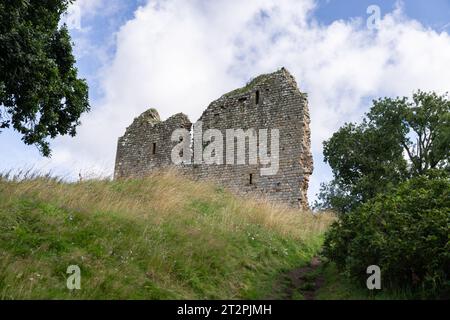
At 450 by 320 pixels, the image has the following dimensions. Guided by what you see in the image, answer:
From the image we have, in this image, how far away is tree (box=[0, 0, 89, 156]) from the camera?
9.95 m

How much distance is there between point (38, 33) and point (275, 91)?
454 inches

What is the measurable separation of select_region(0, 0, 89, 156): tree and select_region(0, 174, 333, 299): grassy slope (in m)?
2.36

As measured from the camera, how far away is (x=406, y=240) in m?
7.41

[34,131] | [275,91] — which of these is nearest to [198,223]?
[34,131]

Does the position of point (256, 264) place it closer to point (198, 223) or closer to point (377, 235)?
point (198, 223)

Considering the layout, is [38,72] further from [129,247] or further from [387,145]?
[387,145]

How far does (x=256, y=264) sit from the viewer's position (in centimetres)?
934

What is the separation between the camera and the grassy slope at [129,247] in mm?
6617
